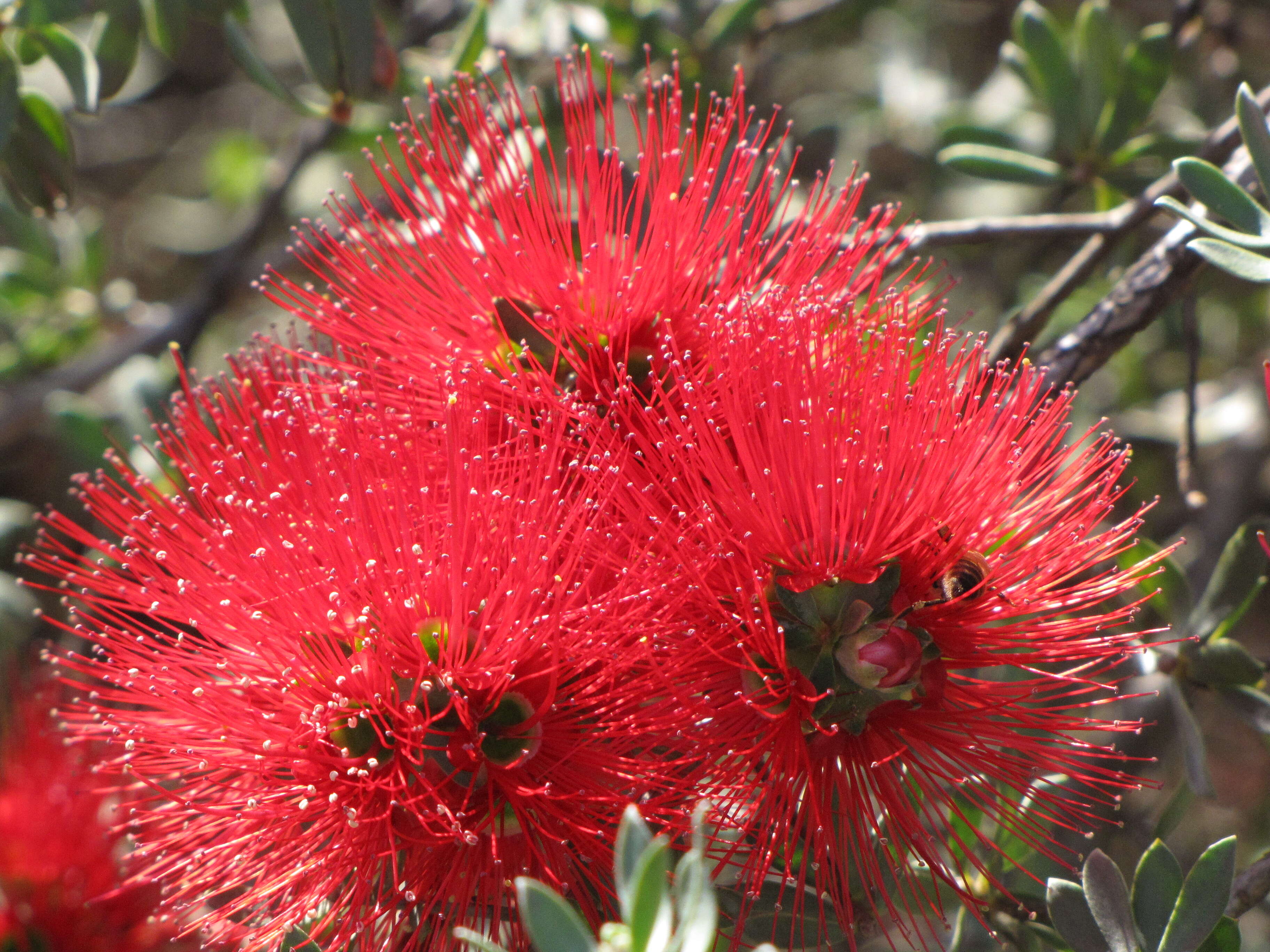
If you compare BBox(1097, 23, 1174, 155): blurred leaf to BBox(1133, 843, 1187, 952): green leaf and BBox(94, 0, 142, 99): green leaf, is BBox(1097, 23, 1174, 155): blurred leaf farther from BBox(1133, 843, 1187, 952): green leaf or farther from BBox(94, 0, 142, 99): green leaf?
BBox(94, 0, 142, 99): green leaf

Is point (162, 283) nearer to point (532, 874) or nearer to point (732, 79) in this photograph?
point (732, 79)

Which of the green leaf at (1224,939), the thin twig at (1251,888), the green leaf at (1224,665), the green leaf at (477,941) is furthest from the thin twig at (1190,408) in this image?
the green leaf at (477,941)

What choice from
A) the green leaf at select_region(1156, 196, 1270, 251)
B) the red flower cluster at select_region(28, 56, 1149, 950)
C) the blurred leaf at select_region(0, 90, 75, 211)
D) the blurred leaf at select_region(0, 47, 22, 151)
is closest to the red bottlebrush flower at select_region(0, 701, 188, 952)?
the red flower cluster at select_region(28, 56, 1149, 950)

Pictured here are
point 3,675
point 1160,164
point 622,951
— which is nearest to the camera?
point 622,951

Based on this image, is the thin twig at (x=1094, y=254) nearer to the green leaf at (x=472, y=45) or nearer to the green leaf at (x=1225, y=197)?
the green leaf at (x=1225, y=197)

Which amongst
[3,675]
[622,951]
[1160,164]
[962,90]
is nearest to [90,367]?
[3,675]

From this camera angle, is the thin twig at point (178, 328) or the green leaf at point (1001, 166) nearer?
the green leaf at point (1001, 166)

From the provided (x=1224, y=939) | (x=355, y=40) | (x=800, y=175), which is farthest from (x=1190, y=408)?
(x=355, y=40)
